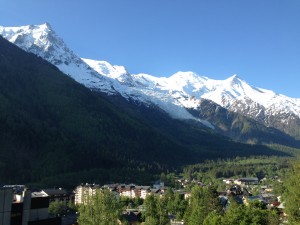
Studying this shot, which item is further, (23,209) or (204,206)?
(204,206)

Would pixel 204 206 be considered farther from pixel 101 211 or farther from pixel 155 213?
pixel 101 211

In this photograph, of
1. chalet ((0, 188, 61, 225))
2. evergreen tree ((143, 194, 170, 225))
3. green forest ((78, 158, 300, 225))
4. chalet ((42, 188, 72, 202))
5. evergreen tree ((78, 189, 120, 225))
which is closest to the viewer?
chalet ((0, 188, 61, 225))

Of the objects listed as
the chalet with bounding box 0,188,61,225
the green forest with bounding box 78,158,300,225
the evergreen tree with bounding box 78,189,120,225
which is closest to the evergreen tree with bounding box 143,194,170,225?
the green forest with bounding box 78,158,300,225

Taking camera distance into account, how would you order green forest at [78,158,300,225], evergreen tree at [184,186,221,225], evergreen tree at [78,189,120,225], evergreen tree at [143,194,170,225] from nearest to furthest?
green forest at [78,158,300,225] → evergreen tree at [78,189,120,225] → evergreen tree at [184,186,221,225] → evergreen tree at [143,194,170,225]

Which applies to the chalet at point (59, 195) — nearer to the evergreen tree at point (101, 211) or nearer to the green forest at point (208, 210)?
the green forest at point (208, 210)

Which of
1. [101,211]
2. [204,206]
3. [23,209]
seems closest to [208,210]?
[204,206]

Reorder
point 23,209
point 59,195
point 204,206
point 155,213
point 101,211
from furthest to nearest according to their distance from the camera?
point 59,195 < point 155,213 < point 204,206 < point 101,211 < point 23,209

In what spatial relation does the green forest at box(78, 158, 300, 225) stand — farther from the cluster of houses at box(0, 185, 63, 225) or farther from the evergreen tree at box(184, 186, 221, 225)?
the cluster of houses at box(0, 185, 63, 225)

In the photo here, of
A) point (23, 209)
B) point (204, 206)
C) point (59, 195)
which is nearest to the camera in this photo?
point (23, 209)

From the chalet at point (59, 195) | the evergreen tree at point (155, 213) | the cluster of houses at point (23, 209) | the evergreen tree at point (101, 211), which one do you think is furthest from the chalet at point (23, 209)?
the chalet at point (59, 195)

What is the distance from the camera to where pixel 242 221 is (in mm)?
77500

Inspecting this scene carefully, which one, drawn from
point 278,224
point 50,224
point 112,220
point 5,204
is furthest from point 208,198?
point 5,204

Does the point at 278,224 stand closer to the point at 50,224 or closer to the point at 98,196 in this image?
the point at 98,196

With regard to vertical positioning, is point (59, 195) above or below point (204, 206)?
below
